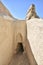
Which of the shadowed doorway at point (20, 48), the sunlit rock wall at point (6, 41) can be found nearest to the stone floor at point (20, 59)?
the sunlit rock wall at point (6, 41)

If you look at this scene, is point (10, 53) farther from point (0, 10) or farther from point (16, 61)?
point (0, 10)

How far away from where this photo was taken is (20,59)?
848cm

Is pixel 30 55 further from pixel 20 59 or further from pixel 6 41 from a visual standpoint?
pixel 6 41

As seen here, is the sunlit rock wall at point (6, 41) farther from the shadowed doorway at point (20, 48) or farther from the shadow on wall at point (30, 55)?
the shadow on wall at point (30, 55)

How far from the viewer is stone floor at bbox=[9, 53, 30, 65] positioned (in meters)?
8.19

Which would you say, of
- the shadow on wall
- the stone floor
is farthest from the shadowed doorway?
the shadow on wall

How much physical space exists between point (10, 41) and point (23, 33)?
884 millimetres

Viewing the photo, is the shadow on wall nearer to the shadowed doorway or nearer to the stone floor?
the stone floor

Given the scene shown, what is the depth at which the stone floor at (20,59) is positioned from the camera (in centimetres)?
819

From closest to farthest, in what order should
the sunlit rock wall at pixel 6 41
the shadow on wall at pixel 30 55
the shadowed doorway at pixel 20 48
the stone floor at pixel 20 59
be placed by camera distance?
the shadow on wall at pixel 30 55 → the stone floor at pixel 20 59 → the sunlit rock wall at pixel 6 41 → the shadowed doorway at pixel 20 48

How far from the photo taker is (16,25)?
9.36 meters

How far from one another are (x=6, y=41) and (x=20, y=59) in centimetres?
113

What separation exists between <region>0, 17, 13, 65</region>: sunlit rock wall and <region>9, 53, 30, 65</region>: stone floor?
0.26m

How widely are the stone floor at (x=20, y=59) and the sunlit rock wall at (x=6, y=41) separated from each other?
256 mm
